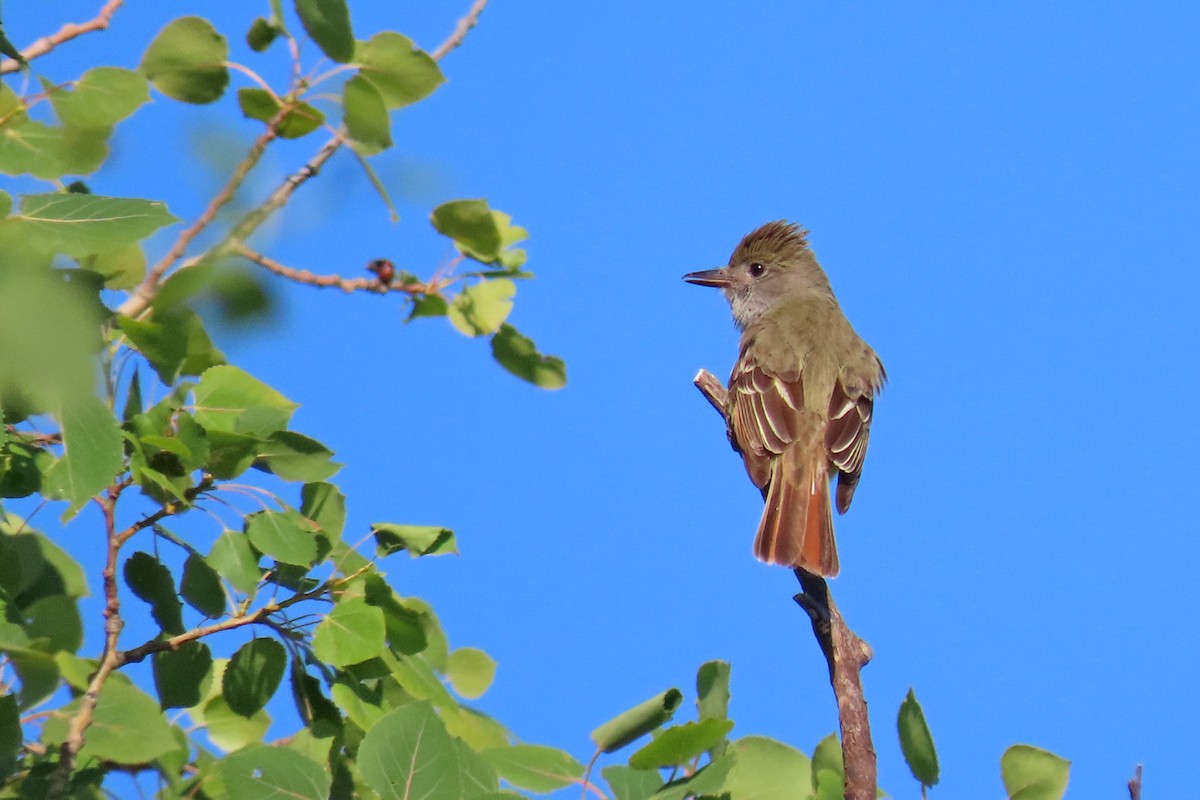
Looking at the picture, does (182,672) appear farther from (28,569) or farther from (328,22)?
(328,22)

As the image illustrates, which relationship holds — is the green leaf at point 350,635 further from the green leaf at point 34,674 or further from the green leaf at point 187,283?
the green leaf at point 187,283

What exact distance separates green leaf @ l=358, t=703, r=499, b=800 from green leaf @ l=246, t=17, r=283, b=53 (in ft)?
5.75

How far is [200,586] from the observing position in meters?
2.40

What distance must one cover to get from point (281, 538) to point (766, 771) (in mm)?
1002

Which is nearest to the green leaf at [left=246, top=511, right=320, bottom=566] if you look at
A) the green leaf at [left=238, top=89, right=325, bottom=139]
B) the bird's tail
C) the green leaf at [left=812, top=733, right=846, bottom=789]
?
the green leaf at [left=238, top=89, right=325, bottom=139]

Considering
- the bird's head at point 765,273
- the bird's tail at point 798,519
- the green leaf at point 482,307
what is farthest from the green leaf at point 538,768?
the bird's head at point 765,273

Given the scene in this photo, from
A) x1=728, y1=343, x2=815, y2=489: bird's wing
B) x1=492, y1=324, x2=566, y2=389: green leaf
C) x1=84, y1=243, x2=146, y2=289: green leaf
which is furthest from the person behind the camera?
x1=728, y1=343, x2=815, y2=489: bird's wing

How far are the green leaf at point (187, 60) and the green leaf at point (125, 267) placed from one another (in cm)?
44

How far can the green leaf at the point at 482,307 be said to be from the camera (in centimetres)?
297

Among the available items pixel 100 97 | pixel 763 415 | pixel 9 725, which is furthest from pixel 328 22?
pixel 763 415

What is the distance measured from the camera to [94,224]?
1722mm

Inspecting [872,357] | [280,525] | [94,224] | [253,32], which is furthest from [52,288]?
[872,357]

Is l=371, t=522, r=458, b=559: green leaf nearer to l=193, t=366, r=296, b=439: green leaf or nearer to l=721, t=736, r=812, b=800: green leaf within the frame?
l=193, t=366, r=296, b=439: green leaf

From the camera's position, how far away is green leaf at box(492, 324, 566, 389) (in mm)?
3043
